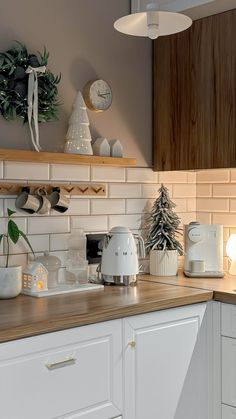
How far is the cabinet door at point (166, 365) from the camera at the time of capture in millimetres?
2055

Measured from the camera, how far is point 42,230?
8.19 feet

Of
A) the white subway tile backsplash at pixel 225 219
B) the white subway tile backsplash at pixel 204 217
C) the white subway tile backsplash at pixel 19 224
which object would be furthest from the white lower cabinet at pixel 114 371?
the white subway tile backsplash at pixel 204 217

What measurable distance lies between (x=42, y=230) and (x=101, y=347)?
0.73 metres

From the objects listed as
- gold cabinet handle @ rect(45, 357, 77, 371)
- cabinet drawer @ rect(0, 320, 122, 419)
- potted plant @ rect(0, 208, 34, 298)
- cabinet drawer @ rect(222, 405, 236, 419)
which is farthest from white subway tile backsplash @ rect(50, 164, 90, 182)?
cabinet drawer @ rect(222, 405, 236, 419)

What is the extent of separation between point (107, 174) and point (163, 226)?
1.27ft

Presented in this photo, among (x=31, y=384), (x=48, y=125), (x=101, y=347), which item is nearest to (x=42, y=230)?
(x=48, y=125)

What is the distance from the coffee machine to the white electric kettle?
0.43m

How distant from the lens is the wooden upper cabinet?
265 centimetres

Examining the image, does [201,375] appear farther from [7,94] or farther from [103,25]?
[103,25]

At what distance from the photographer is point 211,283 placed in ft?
8.44

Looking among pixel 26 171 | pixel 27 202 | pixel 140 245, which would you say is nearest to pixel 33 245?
pixel 27 202

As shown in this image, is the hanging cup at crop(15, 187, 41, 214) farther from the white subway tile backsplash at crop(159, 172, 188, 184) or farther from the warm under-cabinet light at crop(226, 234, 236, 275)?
the warm under-cabinet light at crop(226, 234, 236, 275)

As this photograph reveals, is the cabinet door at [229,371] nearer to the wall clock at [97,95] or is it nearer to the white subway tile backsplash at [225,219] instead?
the white subway tile backsplash at [225,219]

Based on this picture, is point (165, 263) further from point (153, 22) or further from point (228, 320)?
point (153, 22)
